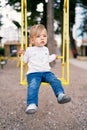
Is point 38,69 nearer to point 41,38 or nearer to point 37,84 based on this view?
point 37,84

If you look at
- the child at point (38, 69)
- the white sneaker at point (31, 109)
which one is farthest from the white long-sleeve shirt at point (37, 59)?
the white sneaker at point (31, 109)

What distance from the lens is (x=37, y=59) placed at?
19.0ft

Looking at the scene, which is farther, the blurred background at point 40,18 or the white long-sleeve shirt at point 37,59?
the blurred background at point 40,18

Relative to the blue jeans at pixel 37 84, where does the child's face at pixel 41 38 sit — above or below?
above

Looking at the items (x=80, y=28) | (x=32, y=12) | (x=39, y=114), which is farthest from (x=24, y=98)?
(x=80, y=28)

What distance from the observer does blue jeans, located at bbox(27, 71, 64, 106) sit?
5.59 m

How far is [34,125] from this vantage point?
6895 millimetres

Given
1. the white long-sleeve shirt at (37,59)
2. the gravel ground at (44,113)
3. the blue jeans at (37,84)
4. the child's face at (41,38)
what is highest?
the child's face at (41,38)

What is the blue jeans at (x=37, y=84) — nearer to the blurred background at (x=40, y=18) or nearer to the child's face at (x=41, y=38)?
the child's face at (x=41, y=38)

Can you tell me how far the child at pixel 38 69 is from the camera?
561 cm

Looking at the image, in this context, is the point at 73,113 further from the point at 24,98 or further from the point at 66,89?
the point at 66,89

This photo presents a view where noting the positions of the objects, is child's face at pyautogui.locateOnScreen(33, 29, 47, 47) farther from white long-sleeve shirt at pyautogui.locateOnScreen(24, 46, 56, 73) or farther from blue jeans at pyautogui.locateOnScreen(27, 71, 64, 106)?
blue jeans at pyautogui.locateOnScreen(27, 71, 64, 106)

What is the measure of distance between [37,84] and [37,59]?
0.39m

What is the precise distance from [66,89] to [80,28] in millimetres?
32297
